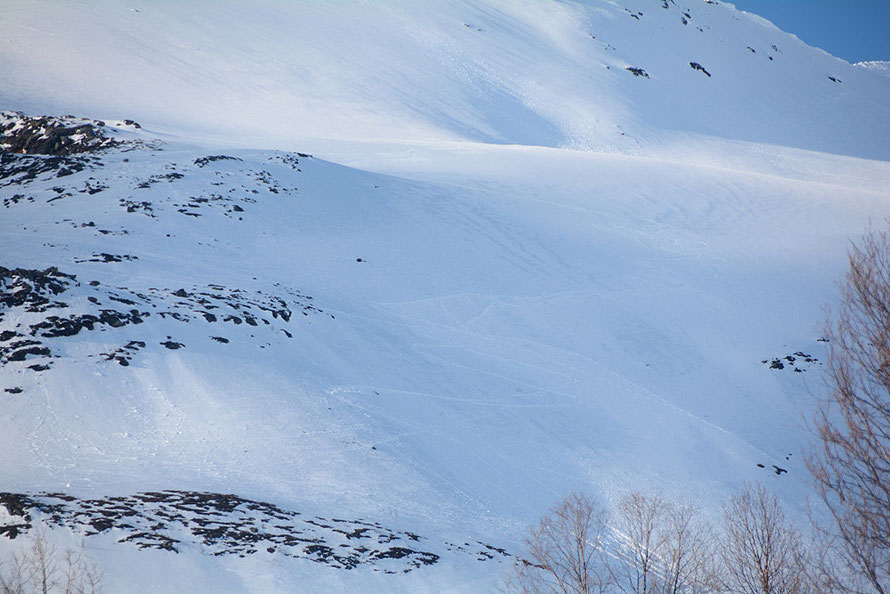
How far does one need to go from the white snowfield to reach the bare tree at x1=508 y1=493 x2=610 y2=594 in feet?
2.73

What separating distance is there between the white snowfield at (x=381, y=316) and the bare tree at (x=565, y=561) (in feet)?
2.73

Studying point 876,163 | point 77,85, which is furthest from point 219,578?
point 876,163

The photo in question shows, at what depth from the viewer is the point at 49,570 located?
32.9 ft

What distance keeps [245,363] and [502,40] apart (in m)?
72.5

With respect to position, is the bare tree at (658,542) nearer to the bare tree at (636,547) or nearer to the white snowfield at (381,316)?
the bare tree at (636,547)

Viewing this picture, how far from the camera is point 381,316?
24.3m

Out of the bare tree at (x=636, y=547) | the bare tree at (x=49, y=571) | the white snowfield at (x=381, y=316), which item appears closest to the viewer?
the bare tree at (x=49, y=571)

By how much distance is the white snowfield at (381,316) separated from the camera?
50.4 ft

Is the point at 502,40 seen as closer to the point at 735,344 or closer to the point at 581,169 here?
the point at 581,169

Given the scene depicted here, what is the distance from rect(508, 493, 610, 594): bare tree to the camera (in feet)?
36.6

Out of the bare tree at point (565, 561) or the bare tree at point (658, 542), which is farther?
the bare tree at point (658, 542)

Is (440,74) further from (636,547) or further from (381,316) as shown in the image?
(636,547)

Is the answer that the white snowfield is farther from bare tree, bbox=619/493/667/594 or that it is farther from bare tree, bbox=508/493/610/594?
bare tree, bbox=619/493/667/594

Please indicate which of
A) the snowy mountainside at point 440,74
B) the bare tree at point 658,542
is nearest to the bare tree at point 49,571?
the bare tree at point 658,542
